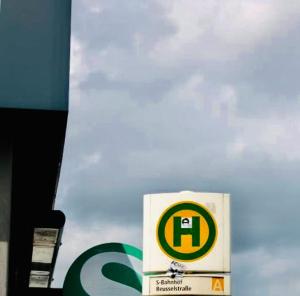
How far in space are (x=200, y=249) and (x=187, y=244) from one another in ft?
0.44

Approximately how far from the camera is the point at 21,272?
64.5 ft

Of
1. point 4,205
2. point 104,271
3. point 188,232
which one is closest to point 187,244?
point 188,232

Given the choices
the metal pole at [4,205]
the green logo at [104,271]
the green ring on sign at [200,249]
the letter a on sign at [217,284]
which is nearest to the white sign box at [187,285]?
the letter a on sign at [217,284]

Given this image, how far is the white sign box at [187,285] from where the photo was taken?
9750 millimetres

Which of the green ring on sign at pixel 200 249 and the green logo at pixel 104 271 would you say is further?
the green logo at pixel 104 271

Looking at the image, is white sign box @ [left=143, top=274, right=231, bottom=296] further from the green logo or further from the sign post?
the green logo

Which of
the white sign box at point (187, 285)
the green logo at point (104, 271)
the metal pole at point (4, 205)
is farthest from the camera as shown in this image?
the green logo at point (104, 271)

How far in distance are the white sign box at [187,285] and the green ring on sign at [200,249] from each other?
19 centimetres

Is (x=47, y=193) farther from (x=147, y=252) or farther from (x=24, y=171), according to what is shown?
(x=147, y=252)

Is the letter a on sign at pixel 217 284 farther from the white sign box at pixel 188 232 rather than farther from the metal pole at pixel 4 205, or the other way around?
the metal pole at pixel 4 205

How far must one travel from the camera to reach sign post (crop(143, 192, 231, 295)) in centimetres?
980

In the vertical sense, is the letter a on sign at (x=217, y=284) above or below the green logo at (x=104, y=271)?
below

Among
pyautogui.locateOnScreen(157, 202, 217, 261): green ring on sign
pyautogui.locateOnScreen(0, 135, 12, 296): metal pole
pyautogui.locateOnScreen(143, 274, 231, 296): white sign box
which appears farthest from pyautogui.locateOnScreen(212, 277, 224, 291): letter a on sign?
pyautogui.locateOnScreen(0, 135, 12, 296): metal pole

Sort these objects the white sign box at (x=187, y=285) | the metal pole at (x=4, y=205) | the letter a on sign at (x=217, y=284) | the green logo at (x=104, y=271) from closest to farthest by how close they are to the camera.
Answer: the white sign box at (x=187, y=285), the letter a on sign at (x=217, y=284), the metal pole at (x=4, y=205), the green logo at (x=104, y=271)
